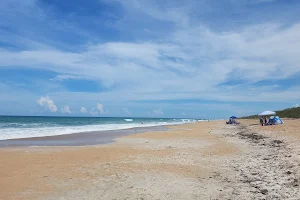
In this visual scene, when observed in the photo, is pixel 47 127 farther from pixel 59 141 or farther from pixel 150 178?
pixel 150 178

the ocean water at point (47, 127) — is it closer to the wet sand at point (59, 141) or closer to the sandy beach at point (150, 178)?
the wet sand at point (59, 141)

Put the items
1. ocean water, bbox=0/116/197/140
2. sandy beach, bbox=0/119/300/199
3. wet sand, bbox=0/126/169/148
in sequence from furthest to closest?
ocean water, bbox=0/116/197/140
wet sand, bbox=0/126/169/148
sandy beach, bbox=0/119/300/199

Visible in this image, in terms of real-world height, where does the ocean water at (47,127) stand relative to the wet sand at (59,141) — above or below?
above

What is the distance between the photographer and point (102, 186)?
7.65m

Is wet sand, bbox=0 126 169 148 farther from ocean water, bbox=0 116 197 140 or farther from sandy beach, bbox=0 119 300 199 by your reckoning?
sandy beach, bbox=0 119 300 199

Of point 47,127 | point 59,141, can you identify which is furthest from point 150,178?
point 47,127

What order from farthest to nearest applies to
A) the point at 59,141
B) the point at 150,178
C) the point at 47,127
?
the point at 47,127 → the point at 59,141 → the point at 150,178

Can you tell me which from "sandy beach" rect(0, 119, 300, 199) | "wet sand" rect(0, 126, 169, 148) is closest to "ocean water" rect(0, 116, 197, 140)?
"wet sand" rect(0, 126, 169, 148)

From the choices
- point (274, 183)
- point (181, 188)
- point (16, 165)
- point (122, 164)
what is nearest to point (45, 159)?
point (16, 165)

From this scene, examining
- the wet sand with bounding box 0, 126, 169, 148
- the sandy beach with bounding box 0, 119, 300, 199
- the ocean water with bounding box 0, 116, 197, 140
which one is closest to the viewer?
the sandy beach with bounding box 0, 119, 300, 199

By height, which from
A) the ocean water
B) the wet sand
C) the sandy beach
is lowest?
the sandy beach

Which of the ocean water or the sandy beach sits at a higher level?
the ocean water

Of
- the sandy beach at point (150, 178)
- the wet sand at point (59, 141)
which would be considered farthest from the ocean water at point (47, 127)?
the sandy beach at point (150, 178)

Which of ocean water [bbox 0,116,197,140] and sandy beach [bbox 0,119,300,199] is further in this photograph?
ocean water [bbox 0,116,197,140]
